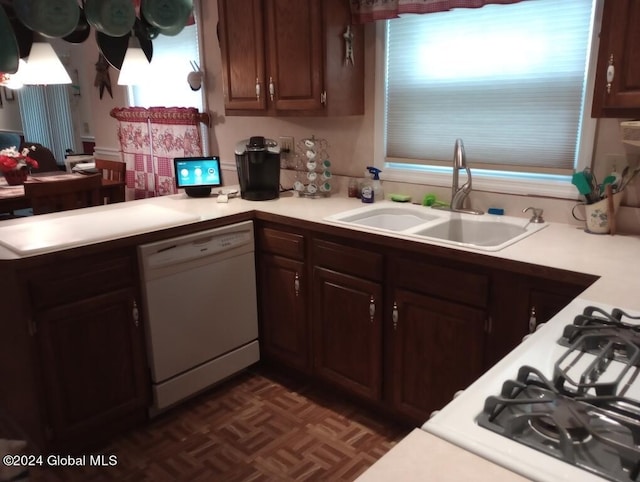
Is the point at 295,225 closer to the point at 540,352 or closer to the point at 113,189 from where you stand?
the point at 540,352

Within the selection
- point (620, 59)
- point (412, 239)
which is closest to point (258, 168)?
point (412, 239)

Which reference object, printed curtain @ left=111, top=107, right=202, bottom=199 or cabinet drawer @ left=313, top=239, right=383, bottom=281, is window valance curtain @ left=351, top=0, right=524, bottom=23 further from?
printed curtain @ left=111, top=107, right=202, bottom=199

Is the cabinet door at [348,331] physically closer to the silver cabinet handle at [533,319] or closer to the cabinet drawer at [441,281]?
the cabinet drawer at [441,281]

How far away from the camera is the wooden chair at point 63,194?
3152mm

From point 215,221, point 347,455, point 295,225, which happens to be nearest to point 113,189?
point 215,221

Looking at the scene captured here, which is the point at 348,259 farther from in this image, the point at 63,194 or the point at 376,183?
the point at 63,194

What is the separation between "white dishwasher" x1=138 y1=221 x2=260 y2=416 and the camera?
2.31 meters

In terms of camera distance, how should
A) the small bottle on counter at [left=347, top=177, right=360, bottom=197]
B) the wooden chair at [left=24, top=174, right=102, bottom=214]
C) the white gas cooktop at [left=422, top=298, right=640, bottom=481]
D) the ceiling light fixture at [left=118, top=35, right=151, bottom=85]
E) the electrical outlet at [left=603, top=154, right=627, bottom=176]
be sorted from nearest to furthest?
the white gas cooktop at [left=422, top=298, right=640, bottom=481] < the electrical outlet at [left=603, top=154, right=627, bottom=176] < the ceiling light fixture at [left=118, top=35, right=151, bottom=85] < the small bottle on counter at [left=347, top=177, right=360, bottom=197] < the wooden chair at [left=24, top=174, right=102, bottom=214]

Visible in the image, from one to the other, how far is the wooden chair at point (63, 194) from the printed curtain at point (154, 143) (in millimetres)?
608

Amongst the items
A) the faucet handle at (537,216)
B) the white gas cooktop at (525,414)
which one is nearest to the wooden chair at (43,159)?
the faucet handle at (537,216)

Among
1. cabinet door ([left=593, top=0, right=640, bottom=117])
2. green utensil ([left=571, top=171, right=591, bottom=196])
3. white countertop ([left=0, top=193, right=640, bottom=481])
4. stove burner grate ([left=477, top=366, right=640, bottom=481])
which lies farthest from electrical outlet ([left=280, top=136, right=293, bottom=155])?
stove burner grate ([left=477, top=366, right=640, bottom=481])

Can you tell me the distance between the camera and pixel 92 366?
2150 millimetres

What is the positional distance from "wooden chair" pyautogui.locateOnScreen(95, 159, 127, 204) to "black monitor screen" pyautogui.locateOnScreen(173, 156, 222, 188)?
118 centimetres

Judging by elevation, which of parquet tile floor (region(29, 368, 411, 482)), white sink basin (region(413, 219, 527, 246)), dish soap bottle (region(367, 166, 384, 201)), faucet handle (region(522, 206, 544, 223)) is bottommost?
parquet tile floor (region(29, 368, 411, 482))
